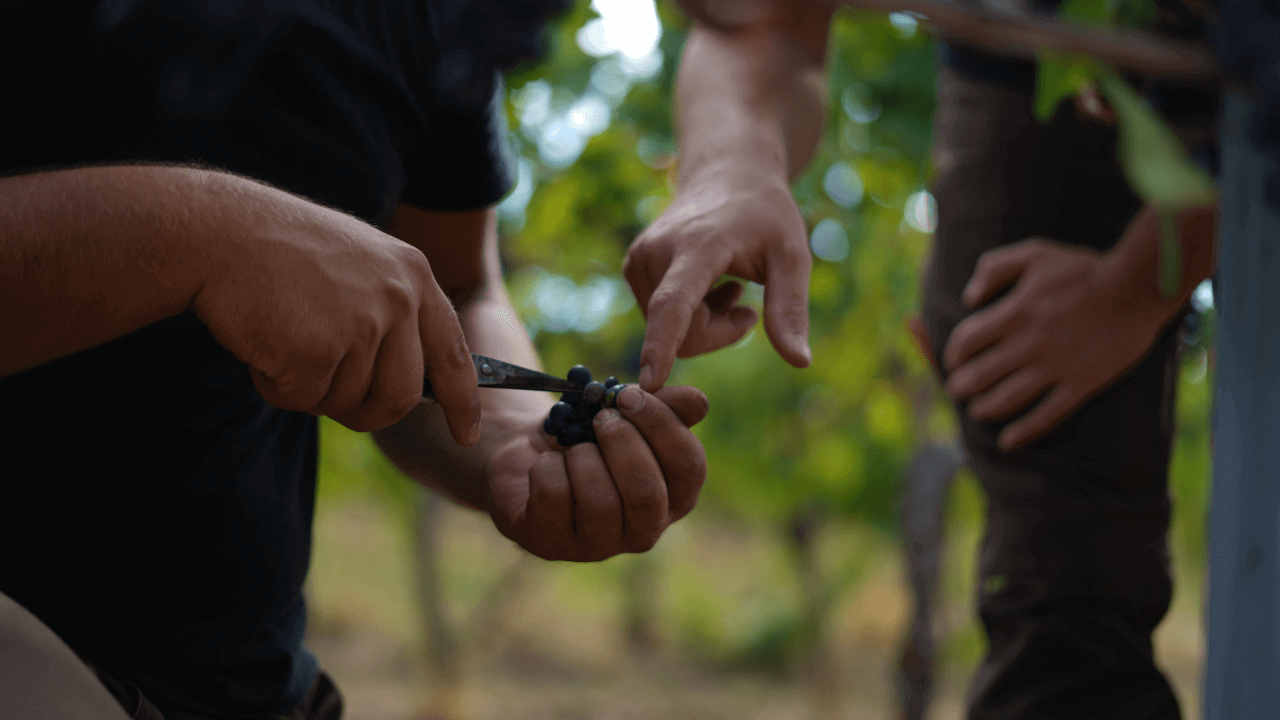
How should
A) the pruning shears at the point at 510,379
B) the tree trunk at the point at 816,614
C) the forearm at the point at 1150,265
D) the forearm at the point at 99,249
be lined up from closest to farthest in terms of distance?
the forearm at the point at 99,249, the pruning shears at the point at 510,379, the forearm at the point at 1150,265, the tree trunk at the point at 816,614

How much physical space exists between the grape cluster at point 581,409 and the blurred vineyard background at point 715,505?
493 mm

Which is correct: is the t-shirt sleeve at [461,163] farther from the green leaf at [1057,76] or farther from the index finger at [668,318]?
the green leaf at [1057,76]

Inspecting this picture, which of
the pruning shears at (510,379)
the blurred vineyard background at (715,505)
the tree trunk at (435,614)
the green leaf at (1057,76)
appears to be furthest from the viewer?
the tree trunk at (435,614)

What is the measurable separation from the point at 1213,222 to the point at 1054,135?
0.28m

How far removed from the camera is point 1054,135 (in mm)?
1521

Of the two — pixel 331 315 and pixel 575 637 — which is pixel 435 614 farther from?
pixel 331 315

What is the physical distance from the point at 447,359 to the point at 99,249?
248 millimetres

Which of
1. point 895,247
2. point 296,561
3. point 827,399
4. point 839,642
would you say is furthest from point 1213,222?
point 839,642

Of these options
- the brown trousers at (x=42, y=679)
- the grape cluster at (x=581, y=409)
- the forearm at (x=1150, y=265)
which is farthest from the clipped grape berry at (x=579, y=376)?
the forearm at (x=1150, y=265)

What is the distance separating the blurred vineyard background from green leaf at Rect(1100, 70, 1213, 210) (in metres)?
0.29

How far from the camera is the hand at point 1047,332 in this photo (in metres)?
Result: 1.48

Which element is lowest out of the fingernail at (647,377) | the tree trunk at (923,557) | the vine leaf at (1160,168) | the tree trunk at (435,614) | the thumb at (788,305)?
the tree trunk at (435,614)

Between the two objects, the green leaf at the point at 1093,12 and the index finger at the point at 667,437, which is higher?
the green leaf at the point at 1093,12

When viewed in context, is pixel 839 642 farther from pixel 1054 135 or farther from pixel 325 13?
pixel 325 13
